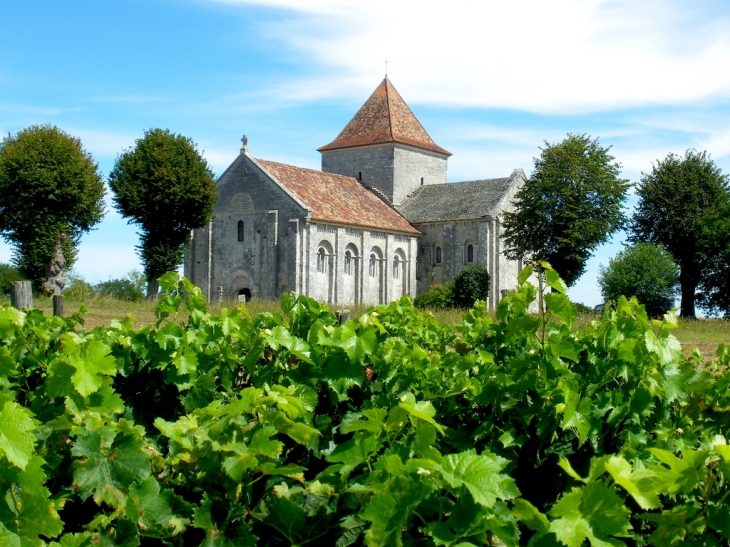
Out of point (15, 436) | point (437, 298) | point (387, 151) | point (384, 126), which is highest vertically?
point (384, 126)

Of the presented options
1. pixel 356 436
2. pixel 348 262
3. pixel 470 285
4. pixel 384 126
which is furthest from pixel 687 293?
pixel 356 436

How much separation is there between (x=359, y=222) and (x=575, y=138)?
12596 mm

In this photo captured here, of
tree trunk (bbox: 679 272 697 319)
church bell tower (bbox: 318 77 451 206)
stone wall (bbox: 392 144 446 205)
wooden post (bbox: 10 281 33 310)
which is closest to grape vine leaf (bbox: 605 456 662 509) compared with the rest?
wooden post (bbox: 10 281 33 310)

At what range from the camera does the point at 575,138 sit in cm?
4516

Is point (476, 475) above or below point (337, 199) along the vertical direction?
below

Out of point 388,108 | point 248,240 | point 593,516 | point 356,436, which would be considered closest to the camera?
point 593,516

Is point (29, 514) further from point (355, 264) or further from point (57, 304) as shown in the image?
point (355, 264)

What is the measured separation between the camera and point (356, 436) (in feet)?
9.93

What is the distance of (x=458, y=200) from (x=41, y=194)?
76.3 ft

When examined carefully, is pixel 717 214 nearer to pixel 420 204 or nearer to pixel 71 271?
pixel 420 204

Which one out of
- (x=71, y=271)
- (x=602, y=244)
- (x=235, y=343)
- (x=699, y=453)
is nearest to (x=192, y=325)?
(x=235, y=343)

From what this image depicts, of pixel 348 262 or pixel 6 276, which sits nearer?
pixel 348 262

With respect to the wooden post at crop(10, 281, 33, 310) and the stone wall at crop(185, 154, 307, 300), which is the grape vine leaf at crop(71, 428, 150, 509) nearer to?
the wooden post at crop(10, 281, 33, 310)

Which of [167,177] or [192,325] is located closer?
[192,325]
